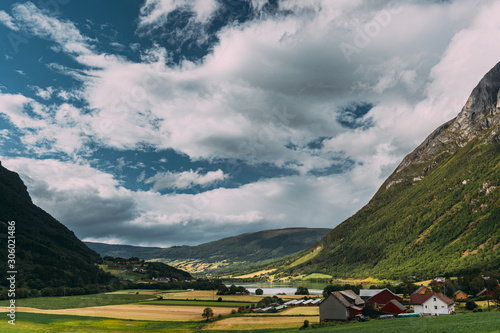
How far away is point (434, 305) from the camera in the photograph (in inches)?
3300

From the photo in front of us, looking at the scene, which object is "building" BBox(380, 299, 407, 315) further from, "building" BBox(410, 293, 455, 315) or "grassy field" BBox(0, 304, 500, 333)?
"grassy field" BBox(0, 304, 500, 333)

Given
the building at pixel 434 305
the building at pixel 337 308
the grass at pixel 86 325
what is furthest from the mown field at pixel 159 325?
the building at pixel 434 305

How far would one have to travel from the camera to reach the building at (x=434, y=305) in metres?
82.4

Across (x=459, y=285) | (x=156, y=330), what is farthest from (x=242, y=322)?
(x=459, y=285)

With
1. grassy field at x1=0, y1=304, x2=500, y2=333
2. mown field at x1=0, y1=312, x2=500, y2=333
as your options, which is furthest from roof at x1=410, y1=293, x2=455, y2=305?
mown field at x1=0, y1=312, x2=500, y2=333

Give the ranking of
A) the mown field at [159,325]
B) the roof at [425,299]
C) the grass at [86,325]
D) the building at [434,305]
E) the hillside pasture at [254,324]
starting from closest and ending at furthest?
the mown field at [159,325], the grass at [86,325], the hillside pasture at [254,324], the building at [434,305], the roof at [425,299]

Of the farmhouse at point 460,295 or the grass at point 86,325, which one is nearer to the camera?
the grass at point 86,325

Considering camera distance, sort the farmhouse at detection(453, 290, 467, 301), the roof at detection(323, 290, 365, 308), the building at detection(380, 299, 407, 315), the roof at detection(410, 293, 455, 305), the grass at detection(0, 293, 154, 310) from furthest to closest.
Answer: the grass at detection(0, 293, 154, 310)
the farmhouse at detection(453, 290, 467, 301)
the building at detection(380, 299, 407, 315)
the roof at detection(410, 293, 455, 305)
the roof at detection(323, 290, 365, 308)

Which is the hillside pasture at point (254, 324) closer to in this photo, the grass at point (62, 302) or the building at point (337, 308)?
the building at point (337, 308)

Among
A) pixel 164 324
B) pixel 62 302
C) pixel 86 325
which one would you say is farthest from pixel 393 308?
pixel 62 302

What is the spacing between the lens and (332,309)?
77.3 m

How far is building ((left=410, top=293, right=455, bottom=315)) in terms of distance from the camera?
8244 cm

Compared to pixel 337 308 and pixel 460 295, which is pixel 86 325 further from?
pixel 460 295

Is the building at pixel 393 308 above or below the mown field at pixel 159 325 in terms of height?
below
